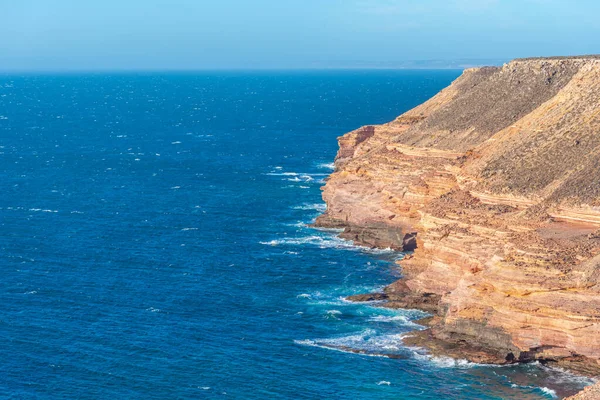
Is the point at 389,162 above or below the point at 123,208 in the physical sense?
above

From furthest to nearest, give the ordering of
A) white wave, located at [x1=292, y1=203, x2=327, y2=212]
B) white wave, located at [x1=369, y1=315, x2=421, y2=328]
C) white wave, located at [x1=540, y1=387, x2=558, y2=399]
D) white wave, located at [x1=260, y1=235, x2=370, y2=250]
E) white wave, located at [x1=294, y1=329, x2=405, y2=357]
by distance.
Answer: white wave, located at [x1=292, y1=203, x2=327, y2=212] → white wave, located at [x1=260, y1=235, x2=370, y2=250] → white wave, located at [x1=369, y1=315, x2=421, y2=328] → white wave, located at [x1=294, y1=329, x2=405, y2=357] → white wave, located at [x1=540, y1=387, x2=558, y2=399]

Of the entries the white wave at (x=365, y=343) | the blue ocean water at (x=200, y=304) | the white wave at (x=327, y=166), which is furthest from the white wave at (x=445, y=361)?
the white wave at (x=327, y=166)

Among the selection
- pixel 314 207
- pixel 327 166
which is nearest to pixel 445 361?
pixel 314 207

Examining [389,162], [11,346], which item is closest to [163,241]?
[389,162]

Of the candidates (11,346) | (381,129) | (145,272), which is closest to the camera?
(11,346)

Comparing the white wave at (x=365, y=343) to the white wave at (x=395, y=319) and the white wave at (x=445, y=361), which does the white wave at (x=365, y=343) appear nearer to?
the white wave at (x=445, y=361)

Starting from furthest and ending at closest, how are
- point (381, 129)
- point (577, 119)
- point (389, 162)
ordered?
point (381, 129) → point (389, 162) → point (577, 119)

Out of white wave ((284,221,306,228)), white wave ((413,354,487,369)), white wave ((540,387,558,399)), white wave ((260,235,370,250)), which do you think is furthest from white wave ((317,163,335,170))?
white wave ((540,387,558,399))

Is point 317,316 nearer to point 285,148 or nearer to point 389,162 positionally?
point 389,162

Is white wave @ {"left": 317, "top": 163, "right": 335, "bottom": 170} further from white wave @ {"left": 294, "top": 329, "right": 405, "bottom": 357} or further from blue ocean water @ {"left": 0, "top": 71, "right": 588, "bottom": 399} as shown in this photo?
white wave @ {"left": 294, "top": 329, "right": 405, "bottom": 357}
